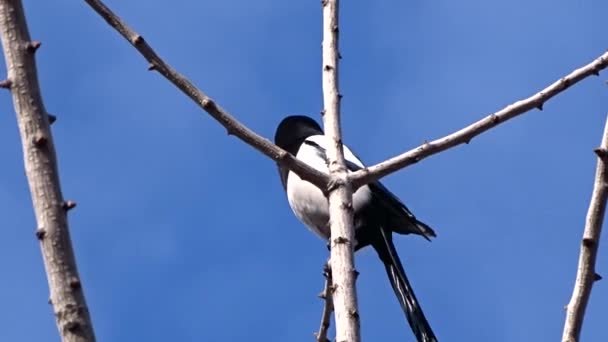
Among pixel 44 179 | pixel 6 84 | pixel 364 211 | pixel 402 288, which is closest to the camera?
pixel 44 179

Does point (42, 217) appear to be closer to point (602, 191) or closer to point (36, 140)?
point (36, 140)

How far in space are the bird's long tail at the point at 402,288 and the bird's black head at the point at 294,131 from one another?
4.15 ft

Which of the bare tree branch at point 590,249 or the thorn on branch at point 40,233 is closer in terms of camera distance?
the thorn on branch at point 40,233

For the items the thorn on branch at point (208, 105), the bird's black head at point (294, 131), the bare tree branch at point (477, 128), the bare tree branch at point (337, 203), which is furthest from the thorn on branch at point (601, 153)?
the bird's black head at point (294, 131)

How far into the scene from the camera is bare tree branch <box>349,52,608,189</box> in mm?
3235

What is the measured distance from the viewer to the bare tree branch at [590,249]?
250cm

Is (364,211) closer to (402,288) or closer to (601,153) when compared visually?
(402,288)

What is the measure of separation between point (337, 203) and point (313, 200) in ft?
8.62

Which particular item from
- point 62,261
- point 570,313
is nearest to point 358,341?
point 570,313

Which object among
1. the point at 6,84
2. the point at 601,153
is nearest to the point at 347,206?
the point at 601,153

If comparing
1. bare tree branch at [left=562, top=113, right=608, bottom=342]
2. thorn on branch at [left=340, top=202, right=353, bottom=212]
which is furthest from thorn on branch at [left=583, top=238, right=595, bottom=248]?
thorn on branch at [left=340, top=202, right=353, bottom=212]

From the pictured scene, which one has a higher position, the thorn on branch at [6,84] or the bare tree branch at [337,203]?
the bare tree branch at [337,203]

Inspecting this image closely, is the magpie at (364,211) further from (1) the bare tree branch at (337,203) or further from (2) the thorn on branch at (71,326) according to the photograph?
(2) the thorn on branch at (71,326)

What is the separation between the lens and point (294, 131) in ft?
23.6
